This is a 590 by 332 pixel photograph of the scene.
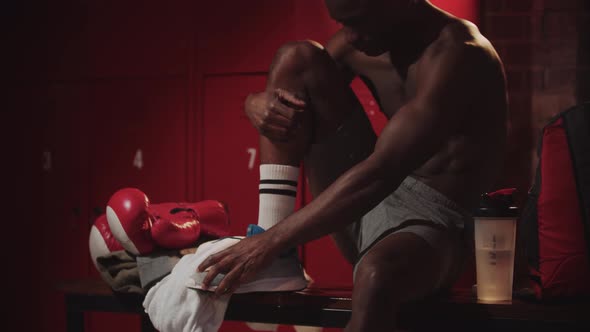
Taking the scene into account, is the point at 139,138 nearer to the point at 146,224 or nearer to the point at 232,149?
the point at 232,149

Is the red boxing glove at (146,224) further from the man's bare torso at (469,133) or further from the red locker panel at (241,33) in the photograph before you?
the red locker panel at (241,33)

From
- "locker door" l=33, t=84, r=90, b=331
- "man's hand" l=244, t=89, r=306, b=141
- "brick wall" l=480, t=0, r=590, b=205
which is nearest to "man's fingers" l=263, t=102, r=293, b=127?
"man's hand" l=244, t=89, r=306, b=141

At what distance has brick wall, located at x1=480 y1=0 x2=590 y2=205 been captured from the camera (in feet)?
8.34

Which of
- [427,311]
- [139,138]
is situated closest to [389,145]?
[427,311]

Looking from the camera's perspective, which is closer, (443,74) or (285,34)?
(443,74)

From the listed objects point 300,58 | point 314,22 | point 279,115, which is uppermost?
point 314,22

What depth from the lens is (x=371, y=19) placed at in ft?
5.31

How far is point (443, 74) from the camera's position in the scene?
157 centimetres

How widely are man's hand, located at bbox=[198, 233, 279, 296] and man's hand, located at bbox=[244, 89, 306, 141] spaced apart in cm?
28

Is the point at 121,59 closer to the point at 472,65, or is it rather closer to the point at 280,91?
the point at 280,91

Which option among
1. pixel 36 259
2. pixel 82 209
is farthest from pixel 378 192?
pixel 36 259

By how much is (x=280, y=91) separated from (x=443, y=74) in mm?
383

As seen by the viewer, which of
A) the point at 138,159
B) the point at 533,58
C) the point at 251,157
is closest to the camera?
the point at 533,58

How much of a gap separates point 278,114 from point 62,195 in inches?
77.7
